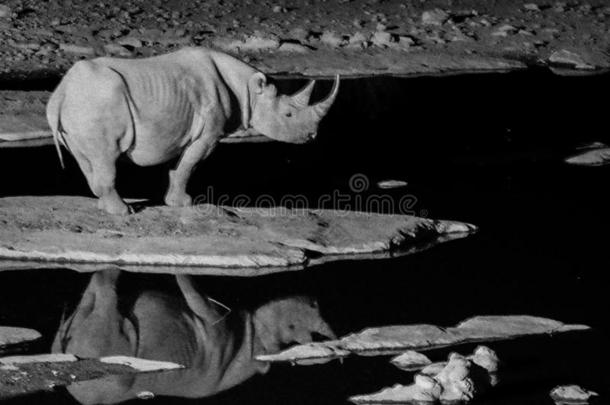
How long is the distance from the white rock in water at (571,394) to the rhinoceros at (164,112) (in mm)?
3238

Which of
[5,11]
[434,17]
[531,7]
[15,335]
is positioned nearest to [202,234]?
[15,335]

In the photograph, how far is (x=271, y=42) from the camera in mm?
16406

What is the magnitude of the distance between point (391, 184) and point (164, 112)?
8.33 feet

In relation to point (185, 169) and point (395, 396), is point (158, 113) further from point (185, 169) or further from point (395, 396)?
point (395, 396)

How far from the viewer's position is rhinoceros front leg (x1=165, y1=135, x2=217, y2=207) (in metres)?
9.94

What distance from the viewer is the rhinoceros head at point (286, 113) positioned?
10.1 m

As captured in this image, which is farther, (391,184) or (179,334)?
(391,184)

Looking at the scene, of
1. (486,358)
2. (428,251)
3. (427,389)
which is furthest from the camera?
(428,251)

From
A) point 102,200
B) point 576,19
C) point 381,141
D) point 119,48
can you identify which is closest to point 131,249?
point 102,200

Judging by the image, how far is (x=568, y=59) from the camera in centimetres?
1695

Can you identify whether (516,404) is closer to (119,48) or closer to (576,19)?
(119,48)

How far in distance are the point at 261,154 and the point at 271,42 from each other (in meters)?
4.31

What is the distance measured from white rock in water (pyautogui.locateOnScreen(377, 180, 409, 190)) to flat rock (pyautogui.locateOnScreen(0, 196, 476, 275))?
3.91 feet

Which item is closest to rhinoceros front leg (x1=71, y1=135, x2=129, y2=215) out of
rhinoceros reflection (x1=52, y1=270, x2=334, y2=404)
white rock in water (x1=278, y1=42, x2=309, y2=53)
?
rhinoceros reflection (x1=52, y1=270, x2=334, y2=404)
